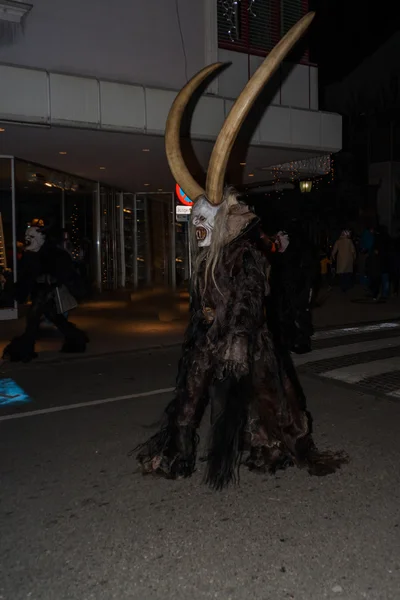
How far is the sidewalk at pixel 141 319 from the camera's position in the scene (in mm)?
10477

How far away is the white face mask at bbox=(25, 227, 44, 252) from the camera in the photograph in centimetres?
888

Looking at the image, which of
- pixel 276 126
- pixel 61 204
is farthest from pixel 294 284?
pixel 61 204

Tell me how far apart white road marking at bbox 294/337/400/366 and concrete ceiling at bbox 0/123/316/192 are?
18.3 feet

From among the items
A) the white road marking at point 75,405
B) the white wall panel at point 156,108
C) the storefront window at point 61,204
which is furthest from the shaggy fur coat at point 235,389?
the storefront window at point 61,204

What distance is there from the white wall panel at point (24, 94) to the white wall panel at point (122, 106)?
1113 mm

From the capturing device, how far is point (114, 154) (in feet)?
48.0

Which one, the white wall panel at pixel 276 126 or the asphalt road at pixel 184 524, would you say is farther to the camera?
the white wall panel at pixel 276 126

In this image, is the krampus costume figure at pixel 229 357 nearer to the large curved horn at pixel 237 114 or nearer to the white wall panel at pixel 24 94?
the large curved horn at pixel 237 114

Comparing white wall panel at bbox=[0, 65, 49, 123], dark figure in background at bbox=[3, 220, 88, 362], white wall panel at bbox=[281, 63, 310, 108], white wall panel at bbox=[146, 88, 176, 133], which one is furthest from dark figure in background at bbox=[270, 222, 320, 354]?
white wall panel at bbox=[281, 63, 310, 108]

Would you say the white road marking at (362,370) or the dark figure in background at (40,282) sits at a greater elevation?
the dark figure in background at (40,282)

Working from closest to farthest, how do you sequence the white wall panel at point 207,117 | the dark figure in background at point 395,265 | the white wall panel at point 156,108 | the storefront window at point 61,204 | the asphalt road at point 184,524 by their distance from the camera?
the asphalt road at point 184,524
the white wall panel at point 156,108
the white wall panel at point 207,117
the storefront window at point 61,204
the dark figure in background at point 395,265

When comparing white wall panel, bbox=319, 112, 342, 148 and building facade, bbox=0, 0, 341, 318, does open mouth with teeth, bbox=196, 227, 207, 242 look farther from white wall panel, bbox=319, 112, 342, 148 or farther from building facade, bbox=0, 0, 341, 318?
white wall panel, bbox=319, 112, 342, 148

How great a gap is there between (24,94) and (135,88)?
2263mm

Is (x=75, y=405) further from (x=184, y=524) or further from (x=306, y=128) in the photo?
(x=306, y=128)
